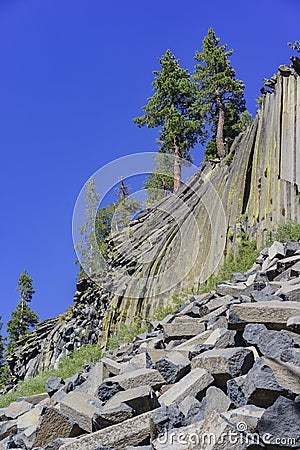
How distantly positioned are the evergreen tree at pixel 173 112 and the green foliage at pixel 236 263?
11157 millimetres

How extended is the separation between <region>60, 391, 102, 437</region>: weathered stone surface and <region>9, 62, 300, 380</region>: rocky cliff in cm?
699

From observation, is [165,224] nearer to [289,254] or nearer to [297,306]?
[289,254]

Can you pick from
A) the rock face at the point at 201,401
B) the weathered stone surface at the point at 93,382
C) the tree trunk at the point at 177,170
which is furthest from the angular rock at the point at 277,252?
the tree trunk at the point at 177,170

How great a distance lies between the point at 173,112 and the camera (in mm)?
22484

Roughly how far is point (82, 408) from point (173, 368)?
673 mm

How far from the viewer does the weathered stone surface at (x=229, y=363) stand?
316 cm

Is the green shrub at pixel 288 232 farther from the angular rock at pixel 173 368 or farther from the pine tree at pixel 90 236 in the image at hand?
the angular rock at pixel 173 368

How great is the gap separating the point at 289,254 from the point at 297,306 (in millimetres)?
3048

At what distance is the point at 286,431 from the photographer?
2332mm

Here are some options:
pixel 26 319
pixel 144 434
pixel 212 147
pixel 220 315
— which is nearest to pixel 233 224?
pixel 220 315

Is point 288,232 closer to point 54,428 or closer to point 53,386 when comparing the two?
point 53,386

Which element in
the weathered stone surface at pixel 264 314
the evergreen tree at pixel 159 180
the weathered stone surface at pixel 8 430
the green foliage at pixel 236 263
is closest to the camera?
the weathered stone surface at pixel 264 314

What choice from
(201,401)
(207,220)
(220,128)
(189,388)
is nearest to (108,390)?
(189,388)

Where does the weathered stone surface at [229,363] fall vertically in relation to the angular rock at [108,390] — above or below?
above
